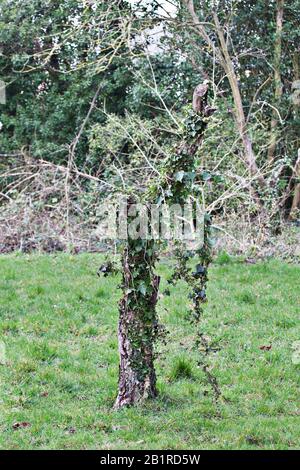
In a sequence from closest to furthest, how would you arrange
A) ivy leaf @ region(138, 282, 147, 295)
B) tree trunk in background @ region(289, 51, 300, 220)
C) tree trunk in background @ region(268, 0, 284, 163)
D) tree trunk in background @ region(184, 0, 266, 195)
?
1. ivy leaf @ region(138, 282, 147, 295)
2. tree trunk in background @ region(184, 0, 266, 195)
3. tree trunk in background @ region(289, 51, 300, 220)
4. tree trunk in background @ region(268, 0, 284, 163)

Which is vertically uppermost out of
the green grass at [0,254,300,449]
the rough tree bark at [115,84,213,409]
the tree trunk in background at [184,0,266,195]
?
the tree trunk in background at [184,0,266,195]

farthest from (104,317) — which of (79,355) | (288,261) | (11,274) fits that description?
(288,261)

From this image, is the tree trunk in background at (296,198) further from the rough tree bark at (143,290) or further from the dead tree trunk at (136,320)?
the dead tree trunk at (136,320)

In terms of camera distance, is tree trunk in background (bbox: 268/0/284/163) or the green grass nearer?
the green grass

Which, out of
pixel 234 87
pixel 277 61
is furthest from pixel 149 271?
pixel 277 61

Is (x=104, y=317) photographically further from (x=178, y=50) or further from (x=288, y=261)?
(x=178, y=50)

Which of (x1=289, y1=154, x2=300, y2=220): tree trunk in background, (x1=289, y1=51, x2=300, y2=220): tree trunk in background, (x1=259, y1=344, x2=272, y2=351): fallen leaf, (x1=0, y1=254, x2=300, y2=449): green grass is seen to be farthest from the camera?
(x1=289, y1=51, x2=300, y2=220): tree trunk in background

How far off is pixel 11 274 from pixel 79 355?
2929mm

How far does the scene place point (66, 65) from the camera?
1470 centimetres

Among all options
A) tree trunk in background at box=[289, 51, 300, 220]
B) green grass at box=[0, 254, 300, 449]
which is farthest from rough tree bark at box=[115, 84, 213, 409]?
tree trunk in background at box=[289, 51, 300, 220]

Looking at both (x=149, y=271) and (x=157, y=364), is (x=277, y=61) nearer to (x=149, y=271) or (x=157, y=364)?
(x=157, y=364)

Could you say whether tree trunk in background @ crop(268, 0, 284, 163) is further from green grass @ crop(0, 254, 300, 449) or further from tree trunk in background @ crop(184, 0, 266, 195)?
green grass @ crop(0, 254, 300, 449)

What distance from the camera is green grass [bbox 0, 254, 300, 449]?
4.51 m

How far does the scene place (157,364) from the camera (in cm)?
593
